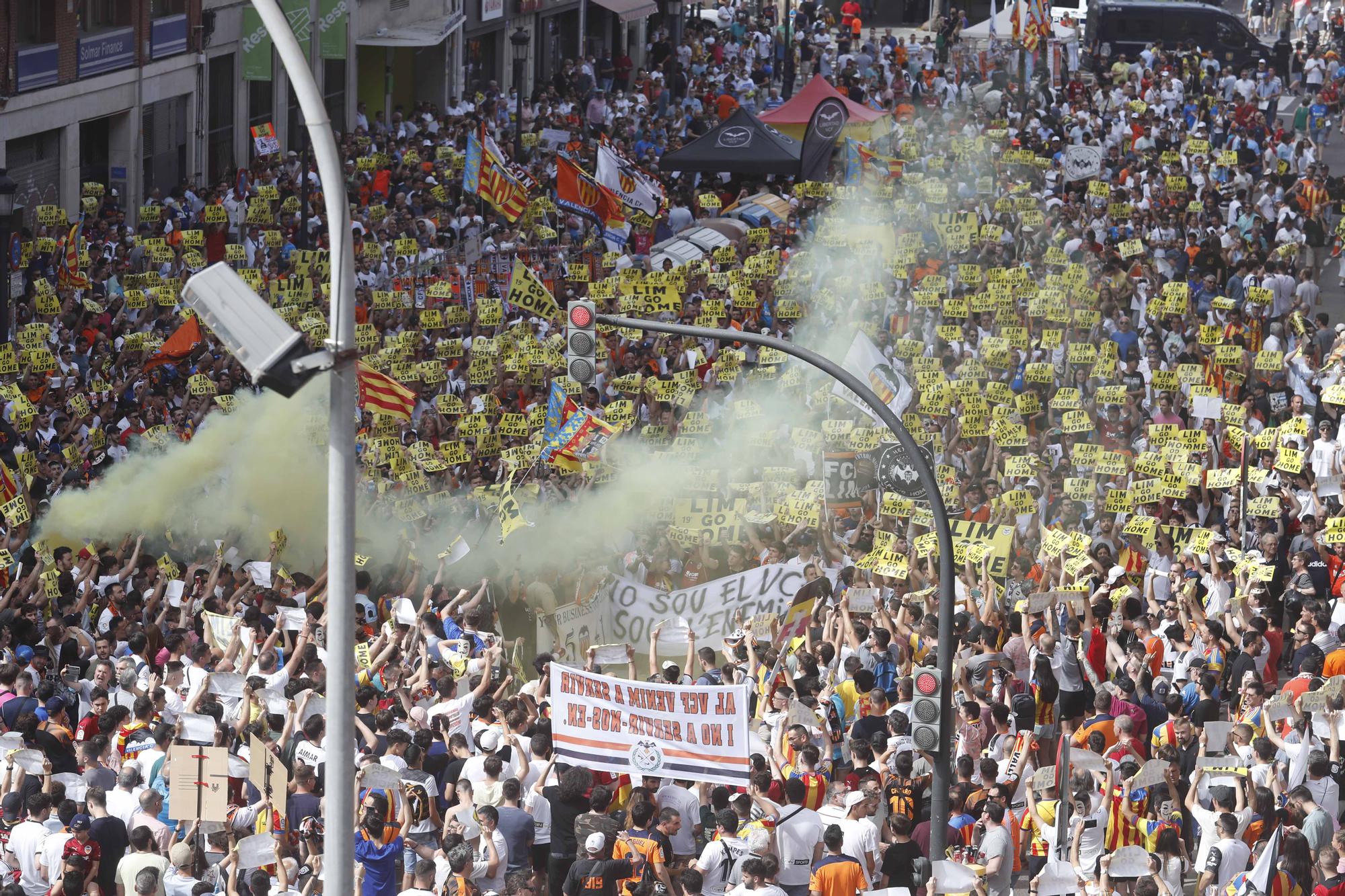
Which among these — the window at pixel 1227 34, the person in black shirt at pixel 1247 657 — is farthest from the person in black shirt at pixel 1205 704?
the window at pixel 1227 34

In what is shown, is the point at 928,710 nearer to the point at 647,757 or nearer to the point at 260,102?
the point at 647,757

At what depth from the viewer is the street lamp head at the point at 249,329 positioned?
24.3ft

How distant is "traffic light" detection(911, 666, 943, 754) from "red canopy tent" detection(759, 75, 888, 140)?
23.8 m

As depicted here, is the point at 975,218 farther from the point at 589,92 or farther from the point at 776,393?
the point at 589,92

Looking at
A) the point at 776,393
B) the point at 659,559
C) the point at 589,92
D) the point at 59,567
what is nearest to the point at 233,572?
the point at 59,567

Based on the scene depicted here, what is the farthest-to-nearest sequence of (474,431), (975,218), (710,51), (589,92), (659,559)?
(710,51), (589,92), (975,218), (474,431), (659,559)

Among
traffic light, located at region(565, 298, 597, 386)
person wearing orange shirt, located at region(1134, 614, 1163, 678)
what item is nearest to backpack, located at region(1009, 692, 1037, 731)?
person wearing orange shirt, located at region(1134, 614, 1163, 678)

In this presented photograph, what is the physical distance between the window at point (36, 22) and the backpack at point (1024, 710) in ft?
69.6

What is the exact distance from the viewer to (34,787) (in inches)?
450

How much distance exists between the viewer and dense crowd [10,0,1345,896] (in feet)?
35.7

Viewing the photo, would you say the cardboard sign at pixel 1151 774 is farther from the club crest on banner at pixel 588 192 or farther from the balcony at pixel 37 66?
the balcony at pixel 37 66

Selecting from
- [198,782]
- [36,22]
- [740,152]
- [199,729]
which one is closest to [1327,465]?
[199,729]

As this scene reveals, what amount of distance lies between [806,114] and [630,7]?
44.8 ft

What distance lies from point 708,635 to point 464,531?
247cm
